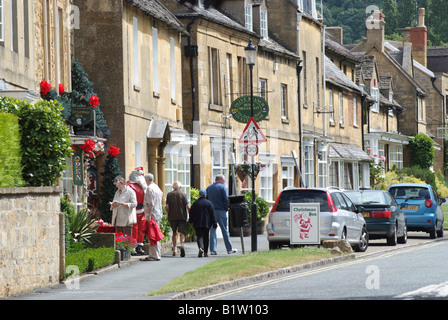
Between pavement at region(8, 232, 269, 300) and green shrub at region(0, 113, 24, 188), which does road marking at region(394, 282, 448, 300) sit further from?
green shrub at region(0, 113, 24, 188)

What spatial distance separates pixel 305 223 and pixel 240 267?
5027mm

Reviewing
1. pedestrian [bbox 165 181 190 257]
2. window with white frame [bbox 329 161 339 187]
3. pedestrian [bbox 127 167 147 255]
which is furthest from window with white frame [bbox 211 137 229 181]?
window with white frame [bbox 329 161 339 187]

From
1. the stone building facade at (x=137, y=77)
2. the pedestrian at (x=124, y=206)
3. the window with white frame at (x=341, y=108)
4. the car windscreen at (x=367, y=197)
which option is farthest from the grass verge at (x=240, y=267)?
the window with white frame at (x=341, y=108)

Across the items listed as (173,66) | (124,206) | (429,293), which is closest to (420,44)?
(173,66)

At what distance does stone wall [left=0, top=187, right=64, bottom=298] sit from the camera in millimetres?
14375

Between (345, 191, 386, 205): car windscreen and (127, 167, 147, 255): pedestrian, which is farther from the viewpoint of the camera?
(345, 191, 386, 205): car windscreen

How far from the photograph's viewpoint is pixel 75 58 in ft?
81.9

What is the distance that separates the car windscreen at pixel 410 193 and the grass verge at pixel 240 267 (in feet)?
32.8

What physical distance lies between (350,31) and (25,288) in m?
92.8

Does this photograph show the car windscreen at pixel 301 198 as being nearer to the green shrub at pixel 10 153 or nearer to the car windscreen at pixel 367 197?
the car windscreen at pixel 367 197

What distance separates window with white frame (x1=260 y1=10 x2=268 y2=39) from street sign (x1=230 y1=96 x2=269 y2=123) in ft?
30.1
